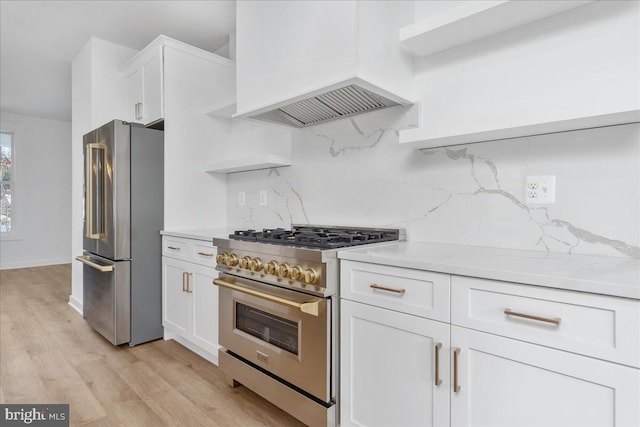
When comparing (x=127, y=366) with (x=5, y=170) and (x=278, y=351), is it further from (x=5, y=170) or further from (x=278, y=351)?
(x=5, y=170)

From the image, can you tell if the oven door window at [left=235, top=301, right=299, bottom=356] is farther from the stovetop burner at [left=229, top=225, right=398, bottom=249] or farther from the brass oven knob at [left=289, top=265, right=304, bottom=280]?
the stovetop burner at [left=229, top=225, right=398, bottom=249]

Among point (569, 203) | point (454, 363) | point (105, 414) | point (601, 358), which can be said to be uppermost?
point (569, 203)

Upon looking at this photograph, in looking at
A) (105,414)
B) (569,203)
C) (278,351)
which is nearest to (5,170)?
(105,414)

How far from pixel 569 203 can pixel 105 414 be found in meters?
2.35

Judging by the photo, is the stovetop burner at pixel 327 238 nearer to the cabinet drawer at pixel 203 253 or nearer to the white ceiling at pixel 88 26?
the cabinet drawer at pixel 203 253

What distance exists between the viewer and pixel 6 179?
6.00 m

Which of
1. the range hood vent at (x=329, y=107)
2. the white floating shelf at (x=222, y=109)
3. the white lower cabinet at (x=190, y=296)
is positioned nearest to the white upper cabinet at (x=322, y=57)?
the range hood vent at (x=329, y=107)

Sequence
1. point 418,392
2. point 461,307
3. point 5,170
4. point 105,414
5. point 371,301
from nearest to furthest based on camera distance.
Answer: point 461,307 < point 418,392 < point 371,301 < point 105,414 < point 5,170

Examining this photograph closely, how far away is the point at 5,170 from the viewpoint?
236 inches

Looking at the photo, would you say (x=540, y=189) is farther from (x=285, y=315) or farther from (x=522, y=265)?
(x=285, y=315)

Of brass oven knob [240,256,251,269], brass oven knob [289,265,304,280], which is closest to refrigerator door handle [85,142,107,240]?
brass oven knob [240,256,251,269]

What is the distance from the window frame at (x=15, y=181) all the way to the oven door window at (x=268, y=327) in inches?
242

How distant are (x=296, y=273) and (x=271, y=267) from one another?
0.58 feet

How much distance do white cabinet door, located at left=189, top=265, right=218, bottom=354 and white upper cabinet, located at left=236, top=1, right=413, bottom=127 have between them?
42.1 inches
